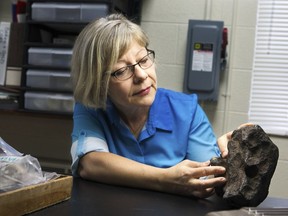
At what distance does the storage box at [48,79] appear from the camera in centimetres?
179

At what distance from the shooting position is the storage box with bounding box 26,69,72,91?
179 centimetres

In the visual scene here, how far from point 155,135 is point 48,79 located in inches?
33.5

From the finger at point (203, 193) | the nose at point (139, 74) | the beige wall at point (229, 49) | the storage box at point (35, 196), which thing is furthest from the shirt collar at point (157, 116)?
the beige wall at point (229, 49)

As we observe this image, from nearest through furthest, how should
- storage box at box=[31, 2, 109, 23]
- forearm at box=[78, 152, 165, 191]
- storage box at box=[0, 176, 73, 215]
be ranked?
storage box at box=[0, 176, 73, 215], forearm at box=[78, 152, 165, 191], storage box at box=[31, 2, 109, 23]

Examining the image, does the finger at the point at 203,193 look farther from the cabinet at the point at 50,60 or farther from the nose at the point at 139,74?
the cabinet at the point at 50,60

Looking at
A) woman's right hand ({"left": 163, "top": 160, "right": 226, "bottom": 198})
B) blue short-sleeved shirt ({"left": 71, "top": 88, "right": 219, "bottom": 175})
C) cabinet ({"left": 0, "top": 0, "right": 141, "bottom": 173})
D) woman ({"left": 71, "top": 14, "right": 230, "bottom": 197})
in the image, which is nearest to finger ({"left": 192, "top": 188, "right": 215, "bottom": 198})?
woman's right hand ({"left": 163, "top": 160, "right": 226, "bottom": 198})

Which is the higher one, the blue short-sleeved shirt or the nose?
the nose

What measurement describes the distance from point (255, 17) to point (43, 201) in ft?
5.20

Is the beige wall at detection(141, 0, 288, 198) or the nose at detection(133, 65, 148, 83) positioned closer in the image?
the nose at detection(133, 65, 148, 83)

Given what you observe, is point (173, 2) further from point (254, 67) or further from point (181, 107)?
point (181, 107)

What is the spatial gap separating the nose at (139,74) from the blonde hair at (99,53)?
69mm

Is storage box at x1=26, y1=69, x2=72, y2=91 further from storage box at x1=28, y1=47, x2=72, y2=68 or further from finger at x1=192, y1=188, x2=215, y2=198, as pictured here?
finger at x1=192, y1=188, x2=215, y2=198

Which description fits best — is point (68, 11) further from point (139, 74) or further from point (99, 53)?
point (139, 74)

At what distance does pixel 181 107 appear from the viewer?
4.09ft
